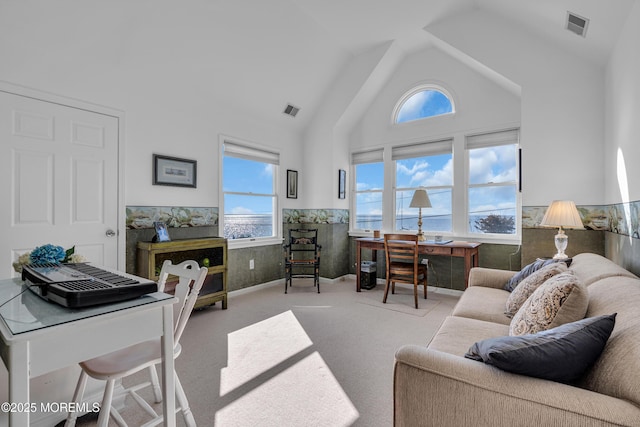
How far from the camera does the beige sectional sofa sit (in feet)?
2.83

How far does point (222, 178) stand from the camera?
13.3 feet

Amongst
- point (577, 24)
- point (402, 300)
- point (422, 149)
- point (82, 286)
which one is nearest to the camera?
point (82, 286)

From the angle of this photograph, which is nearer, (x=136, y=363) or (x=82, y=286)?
(x=82, y=286)

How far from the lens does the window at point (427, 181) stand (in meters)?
4.37

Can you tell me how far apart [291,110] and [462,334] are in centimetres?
395

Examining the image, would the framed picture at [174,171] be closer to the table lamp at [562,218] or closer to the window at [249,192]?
the window at [249,192]

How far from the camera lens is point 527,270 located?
7.95 ft

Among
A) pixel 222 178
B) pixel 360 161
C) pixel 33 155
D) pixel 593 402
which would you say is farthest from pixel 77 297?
pixel 360 161

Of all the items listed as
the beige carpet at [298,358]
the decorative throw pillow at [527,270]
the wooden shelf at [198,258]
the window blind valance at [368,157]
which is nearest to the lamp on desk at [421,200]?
the window blind valance at [368,157]

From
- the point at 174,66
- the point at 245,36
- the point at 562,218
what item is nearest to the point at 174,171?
the point at 174,66

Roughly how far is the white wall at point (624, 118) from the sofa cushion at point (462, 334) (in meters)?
1.37

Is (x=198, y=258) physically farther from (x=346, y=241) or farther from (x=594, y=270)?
(x=594, y=270)

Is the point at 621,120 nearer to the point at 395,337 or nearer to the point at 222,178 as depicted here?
the point at 395,337

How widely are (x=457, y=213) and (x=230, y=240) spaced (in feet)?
10.5
